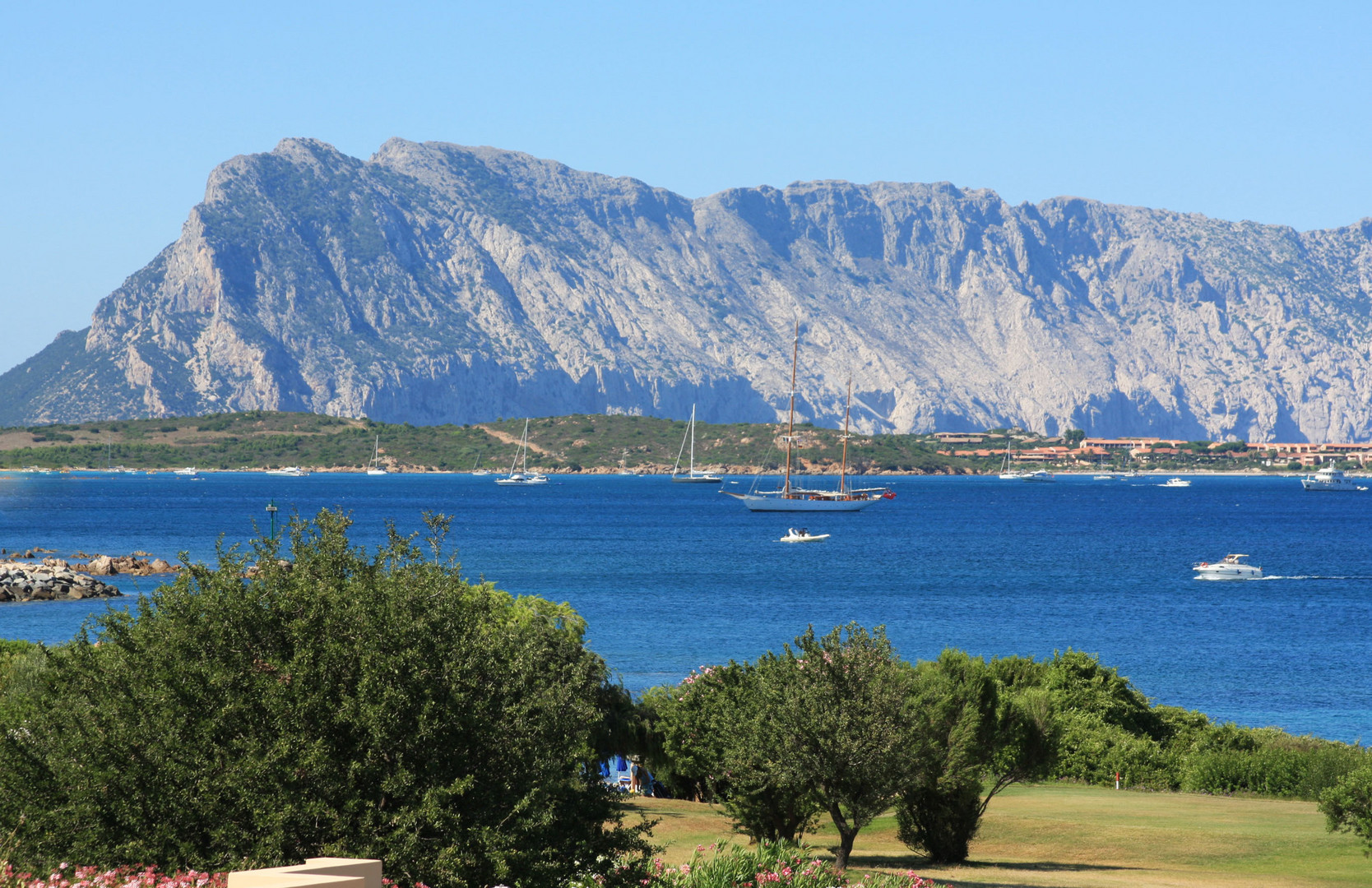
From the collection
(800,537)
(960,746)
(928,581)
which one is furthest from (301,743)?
Result: (800,537)

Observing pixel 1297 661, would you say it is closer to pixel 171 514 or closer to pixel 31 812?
pixel 31 812

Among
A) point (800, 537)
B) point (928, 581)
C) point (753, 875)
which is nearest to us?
point (753, 875)

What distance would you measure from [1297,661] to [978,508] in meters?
123

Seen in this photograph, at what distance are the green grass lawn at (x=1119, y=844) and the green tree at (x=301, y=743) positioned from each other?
7.13 metres

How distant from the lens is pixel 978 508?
586 ft

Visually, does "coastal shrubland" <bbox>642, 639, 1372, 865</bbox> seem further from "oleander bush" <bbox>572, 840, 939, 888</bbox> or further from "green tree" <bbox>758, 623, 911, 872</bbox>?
"oleander bush" <bbox>572, 840, 939, 888</bbox>

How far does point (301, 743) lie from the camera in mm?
10344

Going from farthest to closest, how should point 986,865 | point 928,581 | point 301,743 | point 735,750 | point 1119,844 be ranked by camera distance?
point 928,581 → point 1119,844 → point 986,865 → point 735,750 → point 301,743

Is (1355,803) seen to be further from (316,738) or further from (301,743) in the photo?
(301,743)

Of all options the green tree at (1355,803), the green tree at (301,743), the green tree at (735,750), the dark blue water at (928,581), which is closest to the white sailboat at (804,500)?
the dark blue water at (928,581)

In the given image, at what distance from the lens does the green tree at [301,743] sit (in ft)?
33.7

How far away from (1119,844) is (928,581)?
64940 millimetres

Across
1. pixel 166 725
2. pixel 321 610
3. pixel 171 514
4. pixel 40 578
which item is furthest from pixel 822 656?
pixel 171 514

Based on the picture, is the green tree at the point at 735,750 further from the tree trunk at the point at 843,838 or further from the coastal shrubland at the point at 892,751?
the tree trunk at the point at 843,838
